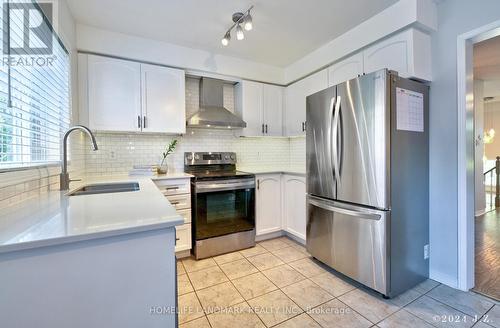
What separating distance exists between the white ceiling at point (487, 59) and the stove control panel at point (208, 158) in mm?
3241

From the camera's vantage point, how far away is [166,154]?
111 inches

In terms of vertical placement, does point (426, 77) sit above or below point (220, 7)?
below

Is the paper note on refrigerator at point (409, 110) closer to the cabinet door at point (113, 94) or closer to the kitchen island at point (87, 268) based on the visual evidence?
the kitchen island at point (87, 268)

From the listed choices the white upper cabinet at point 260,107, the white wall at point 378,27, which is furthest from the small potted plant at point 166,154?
the white wall at point 378,27

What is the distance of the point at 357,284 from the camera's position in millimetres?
2000

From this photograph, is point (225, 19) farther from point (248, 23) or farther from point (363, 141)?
point (363, 141)

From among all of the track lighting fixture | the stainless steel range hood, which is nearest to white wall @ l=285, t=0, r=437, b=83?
the track lighting fixture

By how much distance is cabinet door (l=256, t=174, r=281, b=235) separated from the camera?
115 inches

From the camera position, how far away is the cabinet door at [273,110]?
10.9 feet

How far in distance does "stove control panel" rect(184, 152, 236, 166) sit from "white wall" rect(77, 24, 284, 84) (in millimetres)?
1059

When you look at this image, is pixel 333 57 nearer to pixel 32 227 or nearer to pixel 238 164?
pixel 238 164

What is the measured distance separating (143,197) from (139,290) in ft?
1.77

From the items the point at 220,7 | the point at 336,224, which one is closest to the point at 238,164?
the point at 336,224

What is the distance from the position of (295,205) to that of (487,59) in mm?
3236
